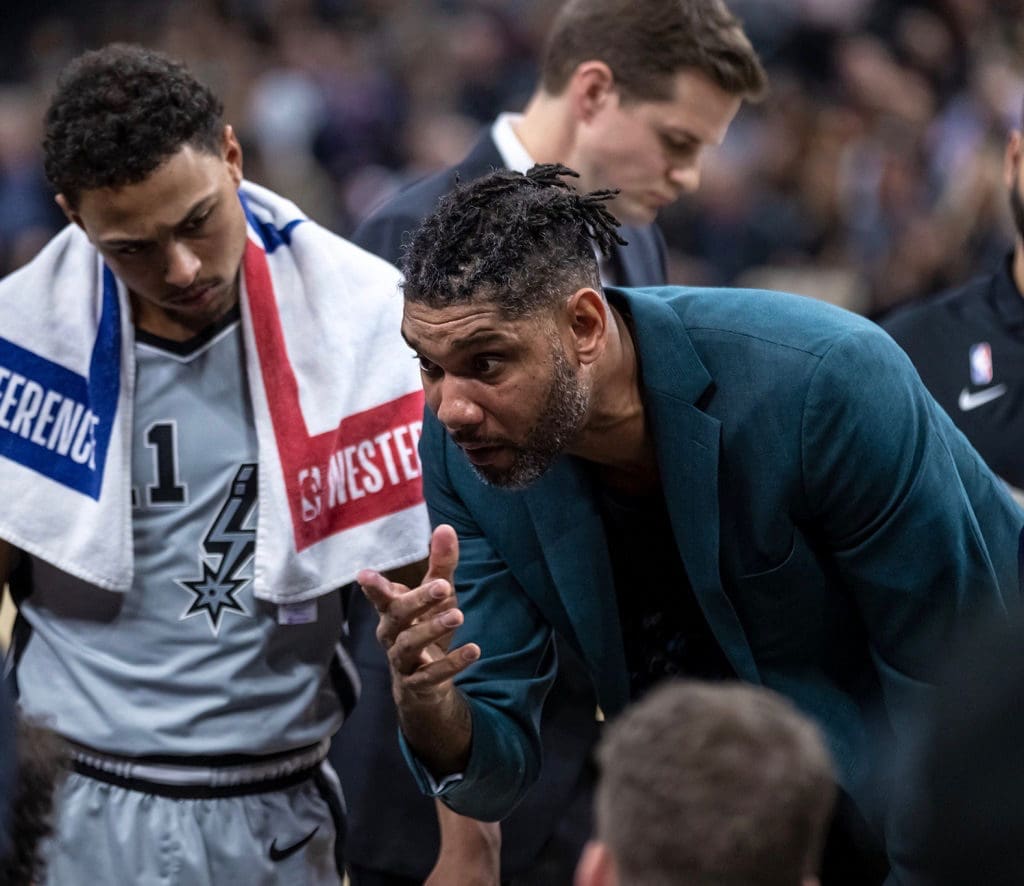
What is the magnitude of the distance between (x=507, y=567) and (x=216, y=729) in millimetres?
498

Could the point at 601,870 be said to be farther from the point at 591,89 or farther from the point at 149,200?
the point at 591,89

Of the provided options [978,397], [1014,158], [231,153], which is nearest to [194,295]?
[231,153]

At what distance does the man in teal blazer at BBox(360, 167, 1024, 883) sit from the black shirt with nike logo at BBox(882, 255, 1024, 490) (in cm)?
96

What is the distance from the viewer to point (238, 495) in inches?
101

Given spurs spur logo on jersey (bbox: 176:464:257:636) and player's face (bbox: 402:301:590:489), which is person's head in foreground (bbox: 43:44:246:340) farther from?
player's face (bbox: 402:301:590:489)

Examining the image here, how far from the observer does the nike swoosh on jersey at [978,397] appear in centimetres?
347

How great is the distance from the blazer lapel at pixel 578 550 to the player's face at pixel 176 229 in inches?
22.5

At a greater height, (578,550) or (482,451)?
(482,451)

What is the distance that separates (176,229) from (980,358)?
1.79 metres

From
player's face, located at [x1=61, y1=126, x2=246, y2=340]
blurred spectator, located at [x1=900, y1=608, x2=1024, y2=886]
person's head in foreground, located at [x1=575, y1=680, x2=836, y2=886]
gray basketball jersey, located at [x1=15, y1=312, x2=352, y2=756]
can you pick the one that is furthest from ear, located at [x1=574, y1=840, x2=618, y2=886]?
player's face, located at [x1=61, y1=126, x2=246, y2=340]

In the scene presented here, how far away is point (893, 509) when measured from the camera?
7.43ft

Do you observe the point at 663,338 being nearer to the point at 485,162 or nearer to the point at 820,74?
the point at 485,162

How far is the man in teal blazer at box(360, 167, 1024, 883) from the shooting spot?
2244 millimetres

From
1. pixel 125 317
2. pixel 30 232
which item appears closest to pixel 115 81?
pixel 125 317
